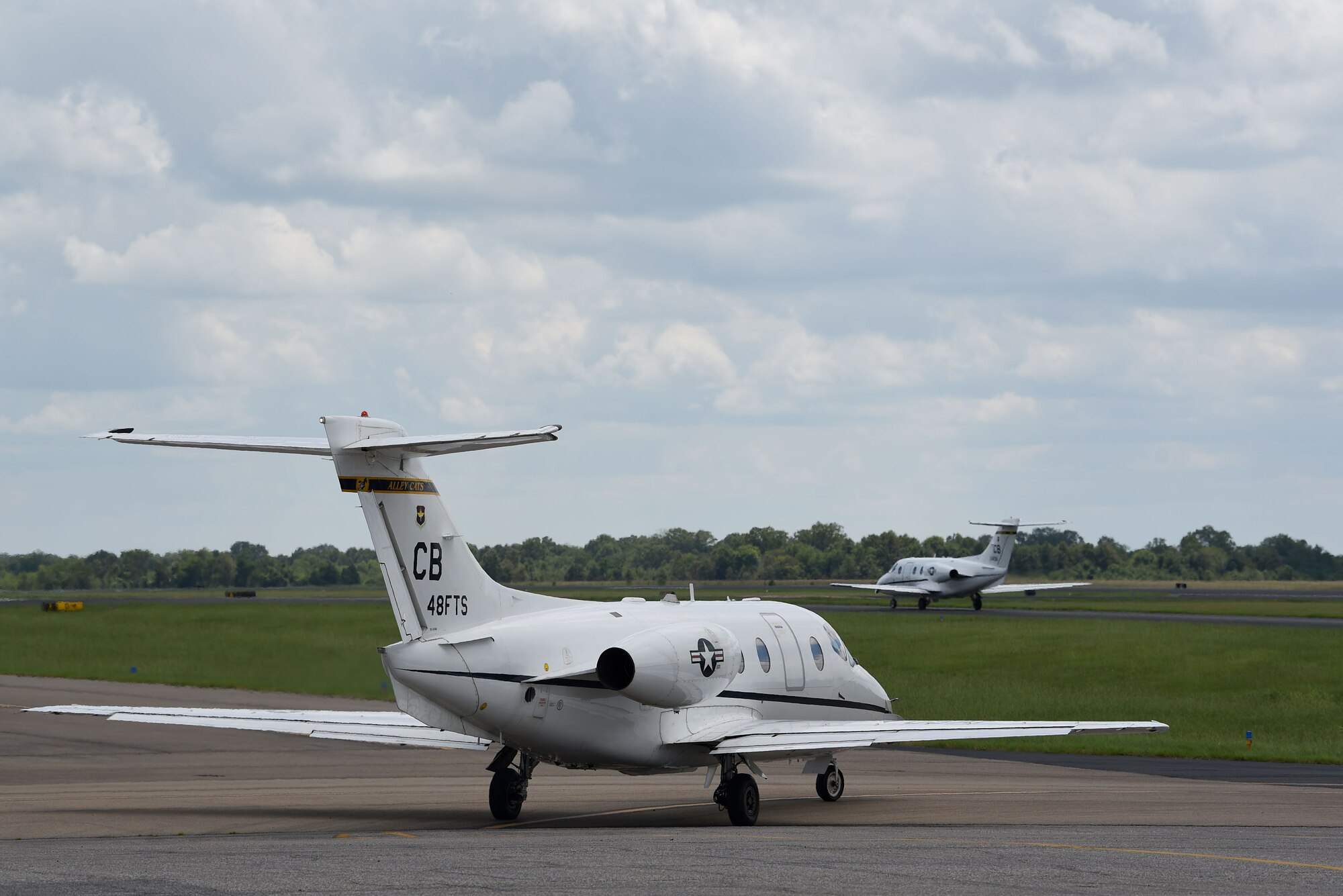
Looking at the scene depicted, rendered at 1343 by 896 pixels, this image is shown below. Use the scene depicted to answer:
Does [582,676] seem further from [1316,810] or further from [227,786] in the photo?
[1316,810]

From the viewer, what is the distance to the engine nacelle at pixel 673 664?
20719 mm

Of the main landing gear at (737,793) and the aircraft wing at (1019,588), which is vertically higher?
the aircraft wing at (1019,588)

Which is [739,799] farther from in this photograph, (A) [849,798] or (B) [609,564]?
(B) [609,564]

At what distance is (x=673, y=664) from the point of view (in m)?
21.5

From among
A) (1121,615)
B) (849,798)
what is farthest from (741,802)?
(1121,615)

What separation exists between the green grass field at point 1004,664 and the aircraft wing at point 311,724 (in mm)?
1793

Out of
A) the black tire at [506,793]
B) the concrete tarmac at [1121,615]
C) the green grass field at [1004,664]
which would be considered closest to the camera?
the black tire at [506,793]

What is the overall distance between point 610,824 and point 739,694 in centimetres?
281

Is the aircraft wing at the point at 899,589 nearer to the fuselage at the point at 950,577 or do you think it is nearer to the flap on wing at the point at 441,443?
the fuselage at the point at 950,577

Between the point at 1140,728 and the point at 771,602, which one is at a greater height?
the point at 771,602

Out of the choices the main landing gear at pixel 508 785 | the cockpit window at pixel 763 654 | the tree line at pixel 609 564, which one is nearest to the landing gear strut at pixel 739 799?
the cockpit window at pixel 763 654

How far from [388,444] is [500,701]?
11.8 ft

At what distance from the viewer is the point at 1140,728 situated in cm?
2119

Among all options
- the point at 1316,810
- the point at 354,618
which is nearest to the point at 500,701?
the point at 1316,810
